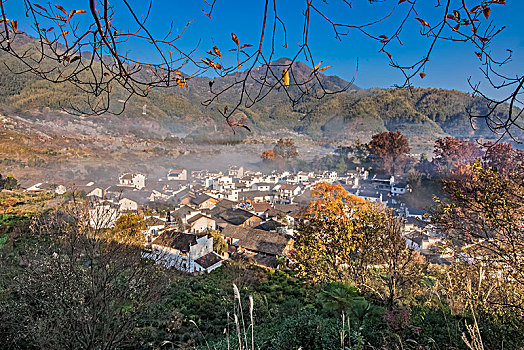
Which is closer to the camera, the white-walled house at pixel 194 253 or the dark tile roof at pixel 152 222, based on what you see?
the dark tile roof at pixel 152 222

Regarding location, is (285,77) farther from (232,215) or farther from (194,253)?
(232,215)

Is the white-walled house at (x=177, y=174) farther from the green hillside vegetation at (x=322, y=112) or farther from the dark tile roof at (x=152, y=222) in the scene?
the dark tile roof at (x=152, y=222)

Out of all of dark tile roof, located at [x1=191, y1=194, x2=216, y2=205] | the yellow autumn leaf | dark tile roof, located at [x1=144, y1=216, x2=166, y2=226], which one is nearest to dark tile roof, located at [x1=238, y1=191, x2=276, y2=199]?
dark tile roof, located at [x1=191, y1=194, x2=216, y2=205]

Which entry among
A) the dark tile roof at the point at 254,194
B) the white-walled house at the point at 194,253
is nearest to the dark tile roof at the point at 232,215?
the dark tile roof at the point at 254,194

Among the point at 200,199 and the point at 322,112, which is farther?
the point at 322,112

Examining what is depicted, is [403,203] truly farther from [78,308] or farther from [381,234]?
[78,308]

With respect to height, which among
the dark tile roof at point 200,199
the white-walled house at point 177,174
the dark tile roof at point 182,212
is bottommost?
the dark tile roof at point 182,212

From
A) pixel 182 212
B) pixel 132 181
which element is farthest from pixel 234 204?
pixel 132 181
